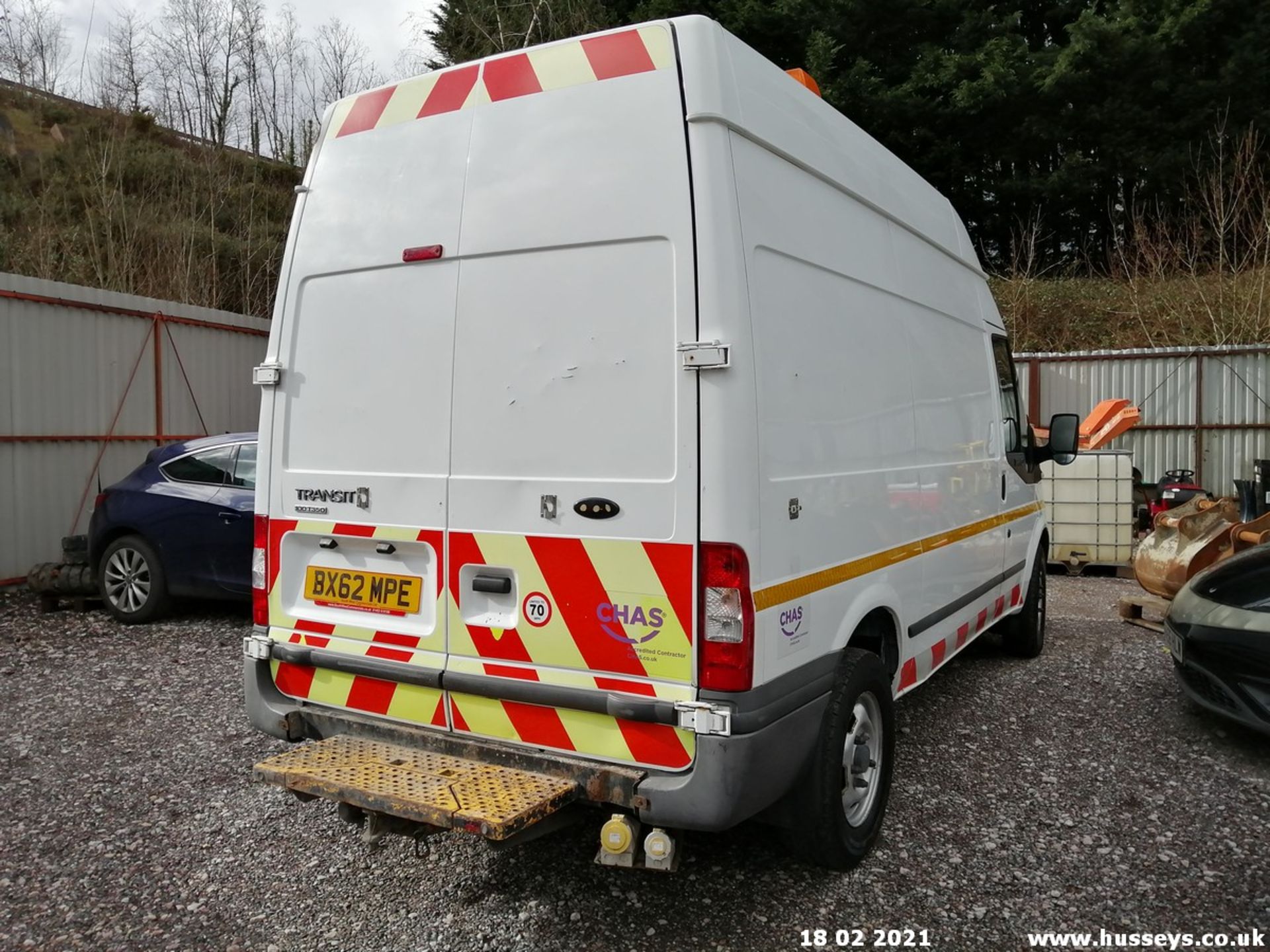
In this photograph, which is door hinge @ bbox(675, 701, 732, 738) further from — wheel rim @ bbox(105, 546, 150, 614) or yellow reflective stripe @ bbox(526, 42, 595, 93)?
wheel rim @ bbox(105, 546, 150, 614)

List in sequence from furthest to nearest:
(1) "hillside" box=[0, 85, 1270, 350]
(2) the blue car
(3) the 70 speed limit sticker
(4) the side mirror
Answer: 1. (1) "hillside" box=[0, 85, 1270, 350]
2. (2) the blue car
3. (4) the side mirror
4. (3) the 70 speed limit sticker

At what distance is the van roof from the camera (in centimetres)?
276

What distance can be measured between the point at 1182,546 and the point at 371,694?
717 cm

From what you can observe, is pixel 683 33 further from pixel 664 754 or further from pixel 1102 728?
pixel 1102 728

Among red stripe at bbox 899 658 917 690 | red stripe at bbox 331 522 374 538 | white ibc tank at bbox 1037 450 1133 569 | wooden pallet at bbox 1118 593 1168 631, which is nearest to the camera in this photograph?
red stripe at bbox 331 522 374 538

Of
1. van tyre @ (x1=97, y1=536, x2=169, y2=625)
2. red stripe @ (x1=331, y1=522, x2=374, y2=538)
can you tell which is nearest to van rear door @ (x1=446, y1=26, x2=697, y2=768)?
red stripe @ (x1=331, y1=522, x2=374, y2=538)

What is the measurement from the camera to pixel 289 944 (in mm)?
2914

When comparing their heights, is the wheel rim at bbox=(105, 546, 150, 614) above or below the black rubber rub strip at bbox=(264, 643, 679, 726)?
below

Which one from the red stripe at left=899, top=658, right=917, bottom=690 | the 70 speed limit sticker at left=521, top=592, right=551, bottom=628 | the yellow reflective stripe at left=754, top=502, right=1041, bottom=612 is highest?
the yellow reflective stripe at left=754, top=502, right=1041, bottom=612

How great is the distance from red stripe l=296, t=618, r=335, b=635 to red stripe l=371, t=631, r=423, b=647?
0.20m

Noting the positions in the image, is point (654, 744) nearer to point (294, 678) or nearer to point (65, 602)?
point (294, 678)

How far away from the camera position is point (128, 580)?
7293 millimetres

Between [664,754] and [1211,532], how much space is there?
22.6ft

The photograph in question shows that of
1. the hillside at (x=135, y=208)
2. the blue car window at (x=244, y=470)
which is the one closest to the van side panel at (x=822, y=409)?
the blue car window at (x=244, y=470)
